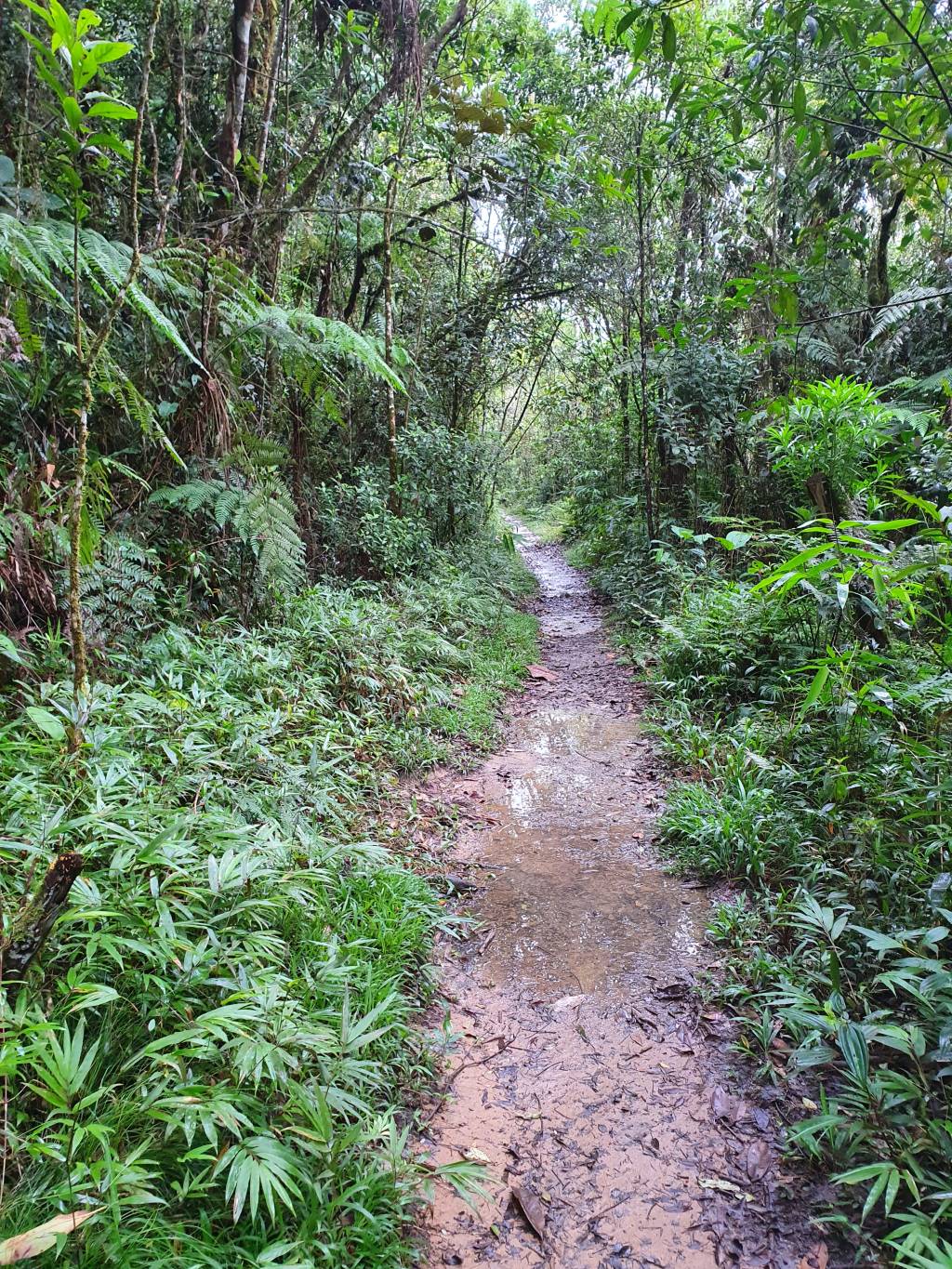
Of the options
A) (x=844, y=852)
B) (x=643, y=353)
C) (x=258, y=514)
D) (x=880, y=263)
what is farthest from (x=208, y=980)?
(x=880, y=263)

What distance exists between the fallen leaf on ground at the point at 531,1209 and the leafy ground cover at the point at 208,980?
20cm

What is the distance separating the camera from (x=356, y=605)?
6184mm

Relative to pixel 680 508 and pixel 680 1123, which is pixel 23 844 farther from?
pixel 680 508

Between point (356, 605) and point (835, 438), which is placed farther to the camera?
point (356, 605)

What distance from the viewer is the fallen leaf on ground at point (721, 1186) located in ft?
6.96

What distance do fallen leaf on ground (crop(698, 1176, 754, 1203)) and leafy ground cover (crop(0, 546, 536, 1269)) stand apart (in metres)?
0.78

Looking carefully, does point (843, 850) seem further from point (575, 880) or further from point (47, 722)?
point (47, 722)

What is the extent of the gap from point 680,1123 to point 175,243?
16.9 feet

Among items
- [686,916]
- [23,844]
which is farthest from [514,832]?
[23,844]

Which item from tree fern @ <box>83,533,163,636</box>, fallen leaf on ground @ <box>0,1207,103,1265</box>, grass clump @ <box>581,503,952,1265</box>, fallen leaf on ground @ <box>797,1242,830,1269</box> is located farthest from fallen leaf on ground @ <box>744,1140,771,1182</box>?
tree fern @ <box>83,533,163,636</box>

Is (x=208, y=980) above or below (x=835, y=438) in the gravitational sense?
below

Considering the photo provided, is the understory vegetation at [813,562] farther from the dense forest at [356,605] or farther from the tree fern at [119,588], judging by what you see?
the tree fern at [119,588]

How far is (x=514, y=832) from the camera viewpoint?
174 inches

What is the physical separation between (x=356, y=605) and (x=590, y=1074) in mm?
4331
